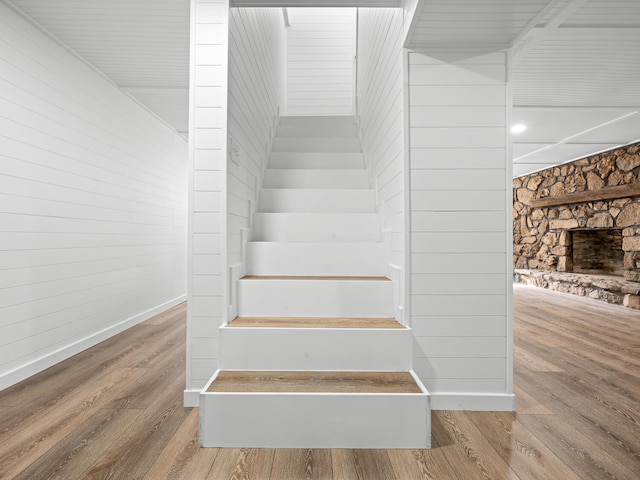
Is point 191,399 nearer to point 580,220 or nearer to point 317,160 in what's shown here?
point 317,160

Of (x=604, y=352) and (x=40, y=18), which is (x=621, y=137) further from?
(x=40, y=18)

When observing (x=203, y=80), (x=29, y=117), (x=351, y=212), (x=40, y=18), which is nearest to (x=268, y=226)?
(x=351, y=212)

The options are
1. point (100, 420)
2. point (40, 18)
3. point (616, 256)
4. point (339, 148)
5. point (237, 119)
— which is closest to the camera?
point (100, 420)

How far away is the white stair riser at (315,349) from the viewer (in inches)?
Answer: 78.6

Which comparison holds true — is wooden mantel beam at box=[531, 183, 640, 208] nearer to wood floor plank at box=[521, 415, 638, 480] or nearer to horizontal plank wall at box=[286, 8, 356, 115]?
horizontal plank wall at box=[286, 8, 356, 115]

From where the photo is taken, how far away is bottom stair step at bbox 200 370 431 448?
169cm

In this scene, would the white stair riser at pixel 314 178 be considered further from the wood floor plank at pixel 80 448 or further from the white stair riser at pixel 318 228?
the wood floor plank at pixel 80 448

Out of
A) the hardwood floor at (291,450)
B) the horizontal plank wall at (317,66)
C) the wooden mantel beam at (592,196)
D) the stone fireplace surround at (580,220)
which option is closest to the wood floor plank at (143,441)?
the hardwood floor at (291,450)

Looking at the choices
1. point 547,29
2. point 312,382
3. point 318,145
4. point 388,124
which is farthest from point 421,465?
point 318,145

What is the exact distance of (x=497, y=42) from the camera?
210cm

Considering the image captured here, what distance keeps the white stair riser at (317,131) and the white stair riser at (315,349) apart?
2.74 m

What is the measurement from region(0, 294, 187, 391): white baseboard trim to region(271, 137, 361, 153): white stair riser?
91.8 inches

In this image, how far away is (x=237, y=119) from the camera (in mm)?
2387

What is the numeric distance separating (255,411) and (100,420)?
91cm
